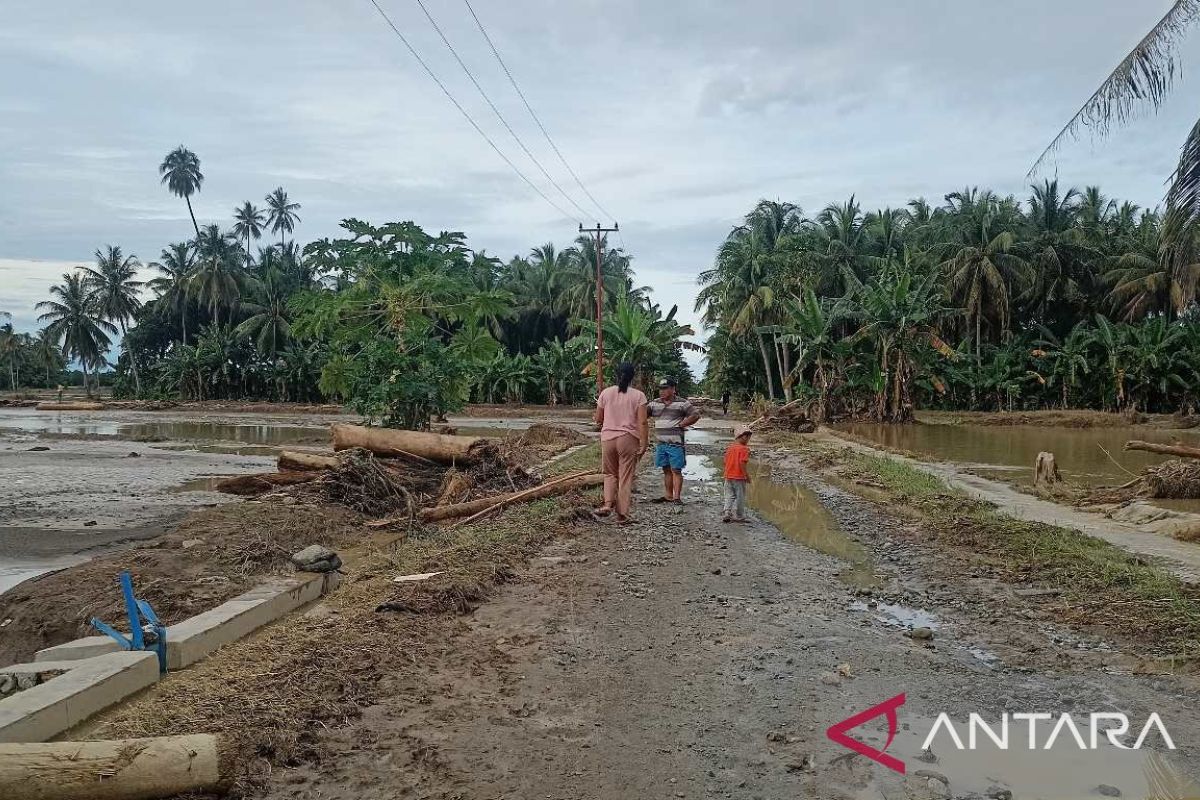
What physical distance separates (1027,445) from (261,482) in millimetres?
22954

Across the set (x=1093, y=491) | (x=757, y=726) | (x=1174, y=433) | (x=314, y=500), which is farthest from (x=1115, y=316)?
(x=757, y=726)

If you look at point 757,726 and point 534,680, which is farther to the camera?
point 534,680

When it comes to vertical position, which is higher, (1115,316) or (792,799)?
(1115,316)

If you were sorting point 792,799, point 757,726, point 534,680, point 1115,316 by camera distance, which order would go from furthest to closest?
1. point 1115,316
2. point 534,680
3. point 757,726
4. point 792,799

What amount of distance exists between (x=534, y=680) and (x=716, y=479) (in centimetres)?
1181

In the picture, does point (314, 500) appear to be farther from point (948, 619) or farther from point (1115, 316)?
point (1115, 316)

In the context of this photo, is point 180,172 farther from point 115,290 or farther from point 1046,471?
point 1046,471

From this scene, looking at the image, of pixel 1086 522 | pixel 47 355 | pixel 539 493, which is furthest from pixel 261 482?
pixel 47 355

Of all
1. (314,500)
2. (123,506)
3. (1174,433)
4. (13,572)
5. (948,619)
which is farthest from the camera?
(1174,433)

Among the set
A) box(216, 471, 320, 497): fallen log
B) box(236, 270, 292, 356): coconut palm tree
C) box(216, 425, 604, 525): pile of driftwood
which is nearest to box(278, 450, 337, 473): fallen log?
box(216, 425, 604, 525): pile of driftwood

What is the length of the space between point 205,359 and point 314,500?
53.0 meters

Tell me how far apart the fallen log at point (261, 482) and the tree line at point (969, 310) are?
24930mm

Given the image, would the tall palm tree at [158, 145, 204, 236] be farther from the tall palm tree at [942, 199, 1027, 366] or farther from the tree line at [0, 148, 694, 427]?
the tall palm tree at [942, 199, 1027, 366]

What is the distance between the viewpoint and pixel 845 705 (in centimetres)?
441
